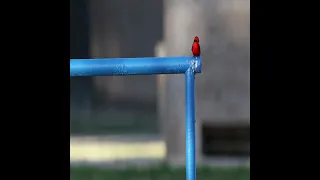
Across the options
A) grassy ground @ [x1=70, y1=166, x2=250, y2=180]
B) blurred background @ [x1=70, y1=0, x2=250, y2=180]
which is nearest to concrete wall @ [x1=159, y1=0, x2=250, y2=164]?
blurred background @ [x1=70, y1=0, x2=250, y2=180]

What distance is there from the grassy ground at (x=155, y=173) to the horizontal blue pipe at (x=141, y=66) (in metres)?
2.43

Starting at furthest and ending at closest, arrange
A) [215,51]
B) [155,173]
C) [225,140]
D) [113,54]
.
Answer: [113,54]
[225,140]
[215,51]
[155,173]

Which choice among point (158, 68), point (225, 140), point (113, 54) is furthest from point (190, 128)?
point (113, 54)

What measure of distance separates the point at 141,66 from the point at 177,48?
121 inches

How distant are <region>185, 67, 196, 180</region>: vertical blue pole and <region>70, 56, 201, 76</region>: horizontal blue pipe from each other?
1.7 inches

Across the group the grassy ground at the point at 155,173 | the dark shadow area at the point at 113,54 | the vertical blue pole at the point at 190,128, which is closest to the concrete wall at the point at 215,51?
the grassy ground at the point at 155,173

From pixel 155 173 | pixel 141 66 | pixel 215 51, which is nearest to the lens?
pixel 141 66

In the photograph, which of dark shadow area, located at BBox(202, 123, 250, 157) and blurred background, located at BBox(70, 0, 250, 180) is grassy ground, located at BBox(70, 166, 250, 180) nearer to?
blurred background, located at BBox(70, 0, 250, 180)

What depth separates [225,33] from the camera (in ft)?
17.0

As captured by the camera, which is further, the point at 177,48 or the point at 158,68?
the point at 177,48

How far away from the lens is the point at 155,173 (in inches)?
186

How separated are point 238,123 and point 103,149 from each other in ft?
5.28

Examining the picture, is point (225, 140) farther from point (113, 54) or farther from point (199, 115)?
point (113, 54)
